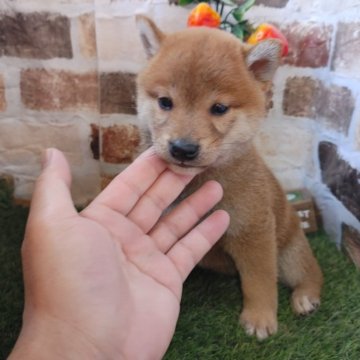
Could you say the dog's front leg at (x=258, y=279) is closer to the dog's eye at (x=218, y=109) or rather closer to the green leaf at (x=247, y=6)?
the dog's eye at (x=218, y=109)

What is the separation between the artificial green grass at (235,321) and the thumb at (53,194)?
498mm

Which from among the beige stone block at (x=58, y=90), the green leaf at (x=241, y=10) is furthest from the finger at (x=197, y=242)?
the beige stone block at (x=58, y=90)

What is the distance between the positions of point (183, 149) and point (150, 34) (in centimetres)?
41

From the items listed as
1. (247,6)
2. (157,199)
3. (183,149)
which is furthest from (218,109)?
(247,6)

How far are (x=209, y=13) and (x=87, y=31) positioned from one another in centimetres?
50

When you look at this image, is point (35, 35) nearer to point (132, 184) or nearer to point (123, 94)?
point (123, 94)

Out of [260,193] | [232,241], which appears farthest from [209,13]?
[232,241]

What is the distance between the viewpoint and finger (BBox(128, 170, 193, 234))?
121 centimetres

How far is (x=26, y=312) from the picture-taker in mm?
975

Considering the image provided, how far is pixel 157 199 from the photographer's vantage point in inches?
48.1

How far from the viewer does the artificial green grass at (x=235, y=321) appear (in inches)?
51.2

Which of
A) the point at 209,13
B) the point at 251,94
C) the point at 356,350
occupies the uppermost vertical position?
the point at 209,13

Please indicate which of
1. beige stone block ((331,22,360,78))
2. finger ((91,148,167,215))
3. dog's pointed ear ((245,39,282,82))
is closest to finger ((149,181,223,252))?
finger ((91,148,167,215))

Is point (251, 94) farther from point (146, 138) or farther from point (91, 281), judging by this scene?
point (91, 281)
